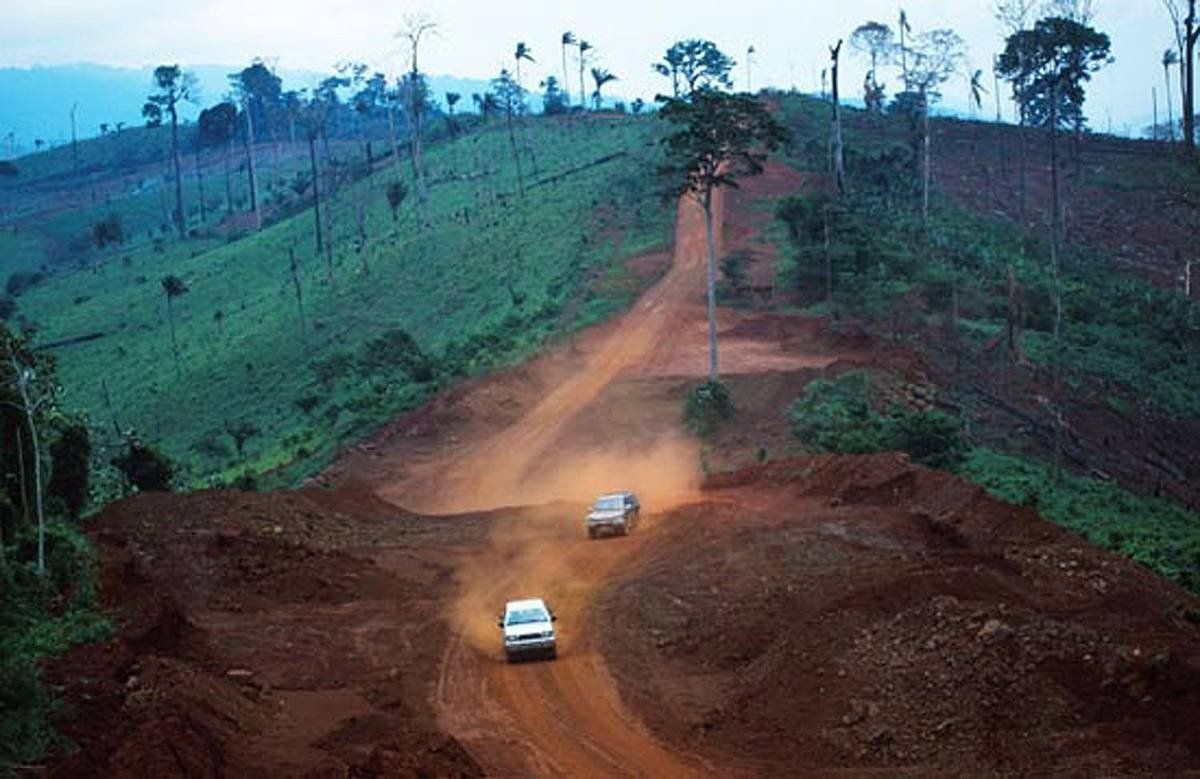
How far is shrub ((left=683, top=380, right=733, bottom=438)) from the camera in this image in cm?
4759

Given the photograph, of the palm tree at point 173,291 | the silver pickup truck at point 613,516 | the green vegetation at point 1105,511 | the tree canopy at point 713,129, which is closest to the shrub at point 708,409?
the tree canopy at point 713,129

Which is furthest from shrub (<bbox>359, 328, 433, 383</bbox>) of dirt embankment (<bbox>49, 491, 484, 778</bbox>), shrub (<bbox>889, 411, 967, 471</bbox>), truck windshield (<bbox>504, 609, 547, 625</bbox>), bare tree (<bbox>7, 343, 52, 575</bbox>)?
truck windshield (<bbox>504, 609, 547, 625</bbox>)

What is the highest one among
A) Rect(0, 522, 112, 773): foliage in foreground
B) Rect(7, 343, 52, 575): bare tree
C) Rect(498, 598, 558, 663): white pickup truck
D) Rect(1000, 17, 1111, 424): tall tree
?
Rect(1000, 17, 1111, 424): tall tree

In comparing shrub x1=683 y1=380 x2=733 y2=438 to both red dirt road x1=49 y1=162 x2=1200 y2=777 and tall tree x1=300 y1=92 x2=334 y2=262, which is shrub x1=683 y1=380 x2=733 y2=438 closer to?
red dirt road x1=49 y1=162 x2=1200 y2=777

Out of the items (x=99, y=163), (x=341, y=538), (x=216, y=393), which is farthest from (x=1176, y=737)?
(x=99, y=163)

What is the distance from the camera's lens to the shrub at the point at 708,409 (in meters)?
47.6

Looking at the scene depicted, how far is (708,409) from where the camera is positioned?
47.9m

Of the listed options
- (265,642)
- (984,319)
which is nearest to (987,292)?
(984,319)

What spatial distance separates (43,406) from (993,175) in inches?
3318

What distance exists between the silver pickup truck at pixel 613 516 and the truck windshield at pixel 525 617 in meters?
8.78

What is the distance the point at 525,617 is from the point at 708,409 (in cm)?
2264

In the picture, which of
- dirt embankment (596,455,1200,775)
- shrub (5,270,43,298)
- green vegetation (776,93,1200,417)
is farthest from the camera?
shrub (5,270,43,298)

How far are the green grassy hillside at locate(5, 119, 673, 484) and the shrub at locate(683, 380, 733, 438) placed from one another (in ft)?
41.2

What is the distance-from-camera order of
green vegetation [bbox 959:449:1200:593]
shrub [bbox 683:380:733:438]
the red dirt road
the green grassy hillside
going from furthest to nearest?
1. the green grassy hillside
2. shrub [bbox 683:380:733:438]
3. green vegetation [bbox 959:449:1200:593]
4. the red dirt road
